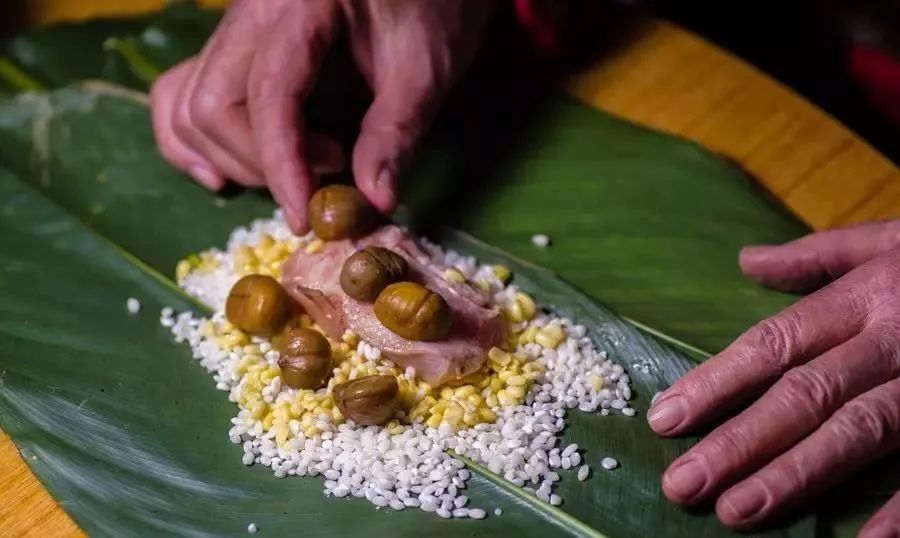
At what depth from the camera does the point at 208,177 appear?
1.97 meters

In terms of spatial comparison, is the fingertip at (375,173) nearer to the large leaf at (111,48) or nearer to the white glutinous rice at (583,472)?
the white glutinous rice at (583,472)

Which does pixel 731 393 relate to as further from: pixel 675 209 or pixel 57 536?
pixel 57 536

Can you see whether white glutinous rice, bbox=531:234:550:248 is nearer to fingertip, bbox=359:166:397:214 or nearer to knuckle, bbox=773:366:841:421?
fingertip, bbox=359:166:397:214

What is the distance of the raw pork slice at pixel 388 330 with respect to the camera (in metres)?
1.54

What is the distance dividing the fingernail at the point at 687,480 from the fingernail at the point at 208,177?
108cm

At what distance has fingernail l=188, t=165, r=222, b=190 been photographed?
6.45 feet

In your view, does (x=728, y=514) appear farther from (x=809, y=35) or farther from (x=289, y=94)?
(x=809, y=35)

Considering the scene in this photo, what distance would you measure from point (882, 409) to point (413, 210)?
0.94 metres

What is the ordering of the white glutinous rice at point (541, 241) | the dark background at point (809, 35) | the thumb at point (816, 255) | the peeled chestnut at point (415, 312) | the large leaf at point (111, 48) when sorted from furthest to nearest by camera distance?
1. the dark background at point (809, 35)
2. the large leaf at point (111, 48)
3. the white glutinous rice at point (541, 241)
4. the thumb at point (816, 255)
5. the peeled chestnut at point (415, 312)

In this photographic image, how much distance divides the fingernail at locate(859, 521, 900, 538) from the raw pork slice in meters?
0.60

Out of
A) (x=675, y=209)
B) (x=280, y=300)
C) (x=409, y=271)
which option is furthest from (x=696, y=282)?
(x=280, y=300)

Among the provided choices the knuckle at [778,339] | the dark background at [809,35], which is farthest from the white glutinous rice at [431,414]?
the dark background at [809,35]

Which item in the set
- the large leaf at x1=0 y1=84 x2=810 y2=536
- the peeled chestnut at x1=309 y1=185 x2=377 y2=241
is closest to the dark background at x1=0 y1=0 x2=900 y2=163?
the large leaf at x1=0 y1=84 x2=810 y2=536

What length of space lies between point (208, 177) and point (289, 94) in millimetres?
316
